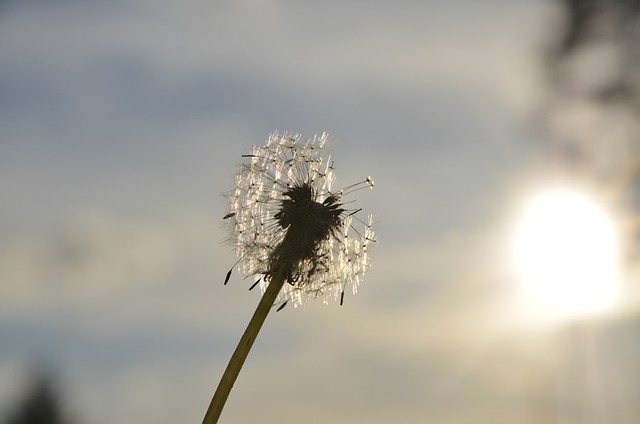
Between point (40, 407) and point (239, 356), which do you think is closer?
point (239, 356)

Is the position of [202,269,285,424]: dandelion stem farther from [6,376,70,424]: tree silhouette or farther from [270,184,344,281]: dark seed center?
[6,376,70,424]: tree silhouette

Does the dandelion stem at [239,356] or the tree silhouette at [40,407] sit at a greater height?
the tree silhouette at [40,407]

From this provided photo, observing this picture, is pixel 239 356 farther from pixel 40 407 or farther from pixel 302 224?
pixel 40 407

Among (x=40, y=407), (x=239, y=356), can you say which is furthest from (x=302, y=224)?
(x=40, y=407)

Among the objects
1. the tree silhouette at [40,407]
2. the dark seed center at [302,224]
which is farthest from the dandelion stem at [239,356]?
the tree silhouette at [40,407]

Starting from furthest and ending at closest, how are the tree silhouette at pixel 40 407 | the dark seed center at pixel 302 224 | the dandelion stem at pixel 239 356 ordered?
1. the tree silhouette at pixel 40 407
2. the dark seed center at pixel 302 224
3. the dandelion stem at pixel 239 356

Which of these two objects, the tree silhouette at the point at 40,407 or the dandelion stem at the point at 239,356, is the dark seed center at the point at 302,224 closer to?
the dandelion stem at the point at 239,356

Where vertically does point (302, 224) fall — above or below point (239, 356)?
above

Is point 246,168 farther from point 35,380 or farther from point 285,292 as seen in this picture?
point 35,380
